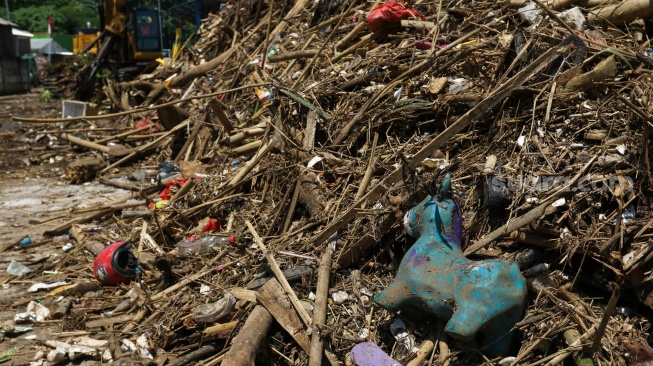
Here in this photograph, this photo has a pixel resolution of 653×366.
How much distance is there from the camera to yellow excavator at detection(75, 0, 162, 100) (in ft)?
52.6

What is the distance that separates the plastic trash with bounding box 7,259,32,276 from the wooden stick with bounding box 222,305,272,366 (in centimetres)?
288

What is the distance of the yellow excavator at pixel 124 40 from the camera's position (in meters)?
16.0

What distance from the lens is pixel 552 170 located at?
3.84 metres

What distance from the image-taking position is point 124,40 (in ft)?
55.0

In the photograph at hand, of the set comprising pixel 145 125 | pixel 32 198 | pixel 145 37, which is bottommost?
pixel 32 198

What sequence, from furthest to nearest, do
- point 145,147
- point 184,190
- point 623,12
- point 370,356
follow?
point 145,147 < point 184,190 < point 623,12 < point 370,356

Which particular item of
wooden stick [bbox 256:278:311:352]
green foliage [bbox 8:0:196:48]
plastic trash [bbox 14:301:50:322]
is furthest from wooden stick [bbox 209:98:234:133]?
green foliage [bbox 8:0:196:48]

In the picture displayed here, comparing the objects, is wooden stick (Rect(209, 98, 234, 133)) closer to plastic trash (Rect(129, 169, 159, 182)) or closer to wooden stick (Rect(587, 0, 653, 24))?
plastic trash (Rect(129, 169, 159, 182))

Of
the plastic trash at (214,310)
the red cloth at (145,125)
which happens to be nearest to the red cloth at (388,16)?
the plastic trash at (214,310)

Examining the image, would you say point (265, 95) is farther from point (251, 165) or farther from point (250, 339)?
point (250, 339)

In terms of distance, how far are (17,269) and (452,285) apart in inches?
165

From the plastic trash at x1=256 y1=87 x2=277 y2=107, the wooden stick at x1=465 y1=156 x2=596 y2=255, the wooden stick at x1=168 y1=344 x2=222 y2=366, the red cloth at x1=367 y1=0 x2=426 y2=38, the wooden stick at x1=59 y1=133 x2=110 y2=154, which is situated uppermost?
the red cloth at x1=367 y1=0 x2=426 y2=38

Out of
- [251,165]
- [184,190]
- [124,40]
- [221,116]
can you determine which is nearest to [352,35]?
[221,116]

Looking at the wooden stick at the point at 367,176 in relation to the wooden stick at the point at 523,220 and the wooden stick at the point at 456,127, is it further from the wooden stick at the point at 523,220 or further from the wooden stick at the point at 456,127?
the wooden stick at the point at 523,220
